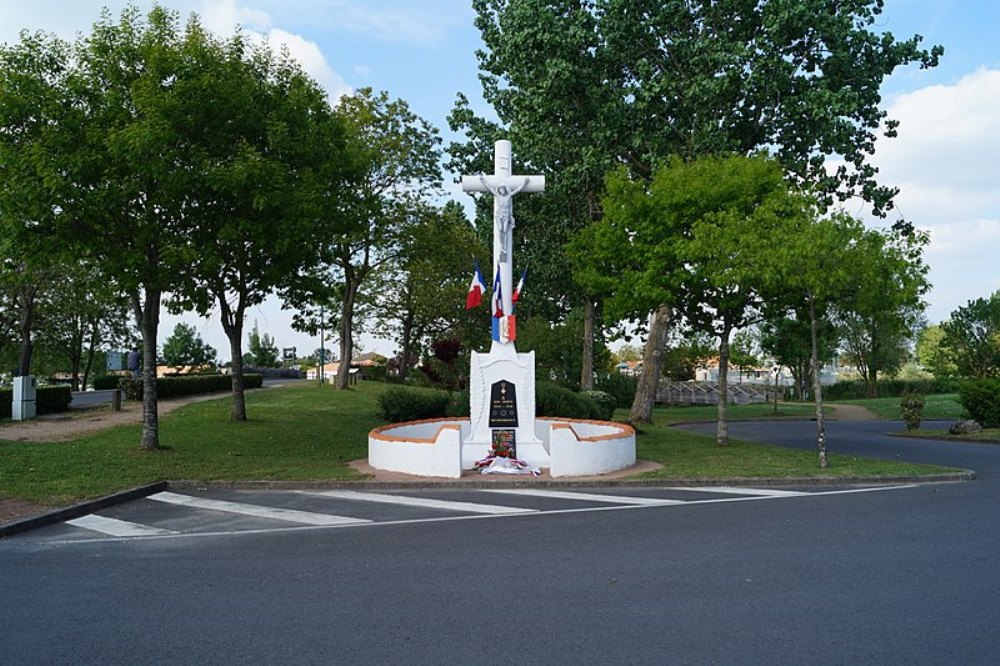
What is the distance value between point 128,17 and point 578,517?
13583mm

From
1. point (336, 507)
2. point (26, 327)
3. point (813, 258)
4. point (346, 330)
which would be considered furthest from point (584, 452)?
point (26, 327)

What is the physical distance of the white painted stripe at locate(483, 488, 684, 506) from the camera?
490 inches

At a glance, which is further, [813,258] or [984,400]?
[984,400]

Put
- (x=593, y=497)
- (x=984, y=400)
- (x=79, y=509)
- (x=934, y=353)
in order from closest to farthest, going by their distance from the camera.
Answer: (x=79, y=509) → (x=593, y=497) → (x=984, y=400) → (x=934, y=353)

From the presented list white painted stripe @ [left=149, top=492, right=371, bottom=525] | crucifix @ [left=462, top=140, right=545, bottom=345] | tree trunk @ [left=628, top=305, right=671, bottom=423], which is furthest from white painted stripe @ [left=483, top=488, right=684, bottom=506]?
tree trunk @ [left=628, top=305, right=671, bottom=423]

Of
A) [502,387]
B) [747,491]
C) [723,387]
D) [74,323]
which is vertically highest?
[74,323]

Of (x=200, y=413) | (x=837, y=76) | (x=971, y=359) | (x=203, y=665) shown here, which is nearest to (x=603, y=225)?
(x=837, y=76)

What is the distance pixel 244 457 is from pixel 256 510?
5875 millimetres

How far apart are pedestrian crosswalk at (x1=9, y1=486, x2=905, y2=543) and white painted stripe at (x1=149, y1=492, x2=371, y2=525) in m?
0.01

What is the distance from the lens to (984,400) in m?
28.0

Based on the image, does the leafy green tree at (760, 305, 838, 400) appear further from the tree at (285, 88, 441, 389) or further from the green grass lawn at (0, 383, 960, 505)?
the tree at (285, 88, 441, 389)

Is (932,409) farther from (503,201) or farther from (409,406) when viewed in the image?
(503,201)

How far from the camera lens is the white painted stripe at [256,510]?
10.9 metres

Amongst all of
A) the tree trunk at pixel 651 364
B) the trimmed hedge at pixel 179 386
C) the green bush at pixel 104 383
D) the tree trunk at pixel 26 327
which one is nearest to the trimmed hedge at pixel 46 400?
the trimmed hedge at pixel 179 386
